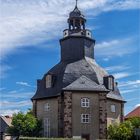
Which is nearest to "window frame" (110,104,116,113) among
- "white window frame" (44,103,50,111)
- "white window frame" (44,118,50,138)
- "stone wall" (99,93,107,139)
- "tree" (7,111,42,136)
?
"stone wall" (99,93,107,139)

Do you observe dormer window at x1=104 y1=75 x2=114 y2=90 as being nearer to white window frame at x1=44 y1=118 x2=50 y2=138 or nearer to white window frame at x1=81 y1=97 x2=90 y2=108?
white window frame at x1=81 y1=97 x2=90 y2=108

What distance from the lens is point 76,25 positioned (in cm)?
6019

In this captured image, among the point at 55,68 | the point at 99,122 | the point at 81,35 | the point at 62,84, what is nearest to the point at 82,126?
the point at 99,122

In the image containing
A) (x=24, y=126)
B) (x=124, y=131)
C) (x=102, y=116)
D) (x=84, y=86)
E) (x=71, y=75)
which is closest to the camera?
(x=124, y=131)

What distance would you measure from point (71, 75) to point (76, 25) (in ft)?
30.0

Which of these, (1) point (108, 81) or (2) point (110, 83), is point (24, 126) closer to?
(1) point (108, 81)

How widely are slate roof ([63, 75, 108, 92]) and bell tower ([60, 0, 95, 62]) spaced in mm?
4751

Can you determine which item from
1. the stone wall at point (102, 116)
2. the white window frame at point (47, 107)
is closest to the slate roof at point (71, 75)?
the white window frame at point (47, 107)

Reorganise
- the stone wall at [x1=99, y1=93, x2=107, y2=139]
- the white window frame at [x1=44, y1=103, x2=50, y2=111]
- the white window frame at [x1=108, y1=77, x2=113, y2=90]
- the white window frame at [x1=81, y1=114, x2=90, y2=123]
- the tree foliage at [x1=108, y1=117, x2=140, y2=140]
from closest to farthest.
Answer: the tree foliage at [x1=108, y1=117, x2=140, y2=140] < the stone wall at [x1=99, y1=93, x2=107, y2=139] < the white window frame at [x1=81, y1=114, x2=90, y2=123] < the white window frame at [x1=44, y1=103, x2=50, y2=111] < the white window frame at [x1=108, y1=77, x2=113, y2=90]

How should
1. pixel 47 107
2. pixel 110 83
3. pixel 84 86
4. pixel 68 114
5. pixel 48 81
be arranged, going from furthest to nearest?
pixel 48 81 → pixel 110 83 → pixel 47 107 → pixel 84 86 → pixel 68 114

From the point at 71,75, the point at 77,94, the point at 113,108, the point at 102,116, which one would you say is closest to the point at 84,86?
the point at 77,94

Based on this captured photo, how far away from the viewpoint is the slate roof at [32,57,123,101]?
54125mm

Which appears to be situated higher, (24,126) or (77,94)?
(77,94)

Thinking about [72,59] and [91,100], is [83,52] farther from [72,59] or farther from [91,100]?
[91,100]
